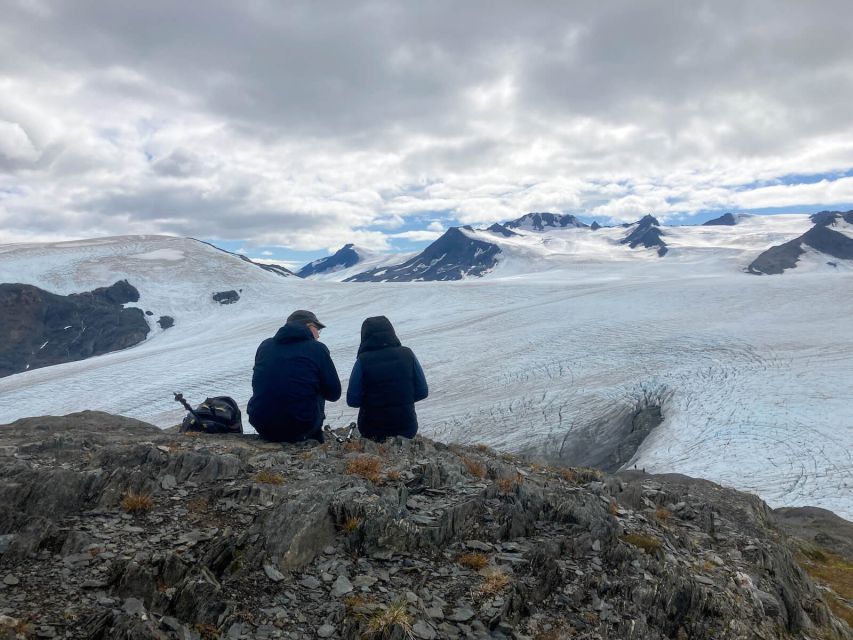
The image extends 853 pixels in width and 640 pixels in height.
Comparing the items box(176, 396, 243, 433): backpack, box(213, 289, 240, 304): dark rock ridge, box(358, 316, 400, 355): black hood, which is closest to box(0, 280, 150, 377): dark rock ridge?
box(213, 289, 240, 304): dark rock ridge

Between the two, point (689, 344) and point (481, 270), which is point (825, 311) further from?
point (481, 270)

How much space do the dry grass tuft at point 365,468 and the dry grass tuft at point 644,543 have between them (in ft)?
8.96

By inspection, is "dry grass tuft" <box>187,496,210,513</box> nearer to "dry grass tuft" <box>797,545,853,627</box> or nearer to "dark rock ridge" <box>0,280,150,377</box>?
"dry grass tuft" <box>797,545,853,627</box>

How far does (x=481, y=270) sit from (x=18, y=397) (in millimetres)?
159780

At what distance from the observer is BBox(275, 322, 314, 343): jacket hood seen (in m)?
7.98

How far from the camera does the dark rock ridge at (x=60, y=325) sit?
177 feet

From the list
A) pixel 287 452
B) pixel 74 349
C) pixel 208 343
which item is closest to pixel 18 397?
pixel 208 343

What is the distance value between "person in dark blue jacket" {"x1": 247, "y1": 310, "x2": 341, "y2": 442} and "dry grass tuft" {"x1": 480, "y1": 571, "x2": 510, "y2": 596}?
3627 mm

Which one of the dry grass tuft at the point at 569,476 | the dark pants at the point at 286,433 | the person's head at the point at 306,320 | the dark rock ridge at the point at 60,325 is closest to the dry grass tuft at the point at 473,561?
the dry grass tuft at the point at 569,476

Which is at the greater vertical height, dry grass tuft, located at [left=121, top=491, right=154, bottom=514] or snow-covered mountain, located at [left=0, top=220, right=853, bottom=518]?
dry grass tuft, located at [left=121, top=491, right=154, bottom=514]

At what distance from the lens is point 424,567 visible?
203 inches

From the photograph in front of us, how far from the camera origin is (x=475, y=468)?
7742 millimetres

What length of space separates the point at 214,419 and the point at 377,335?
332 cm

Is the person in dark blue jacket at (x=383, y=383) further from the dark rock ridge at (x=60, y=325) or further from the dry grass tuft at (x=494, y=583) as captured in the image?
the dark rock ridge at (x=60, y=325)
